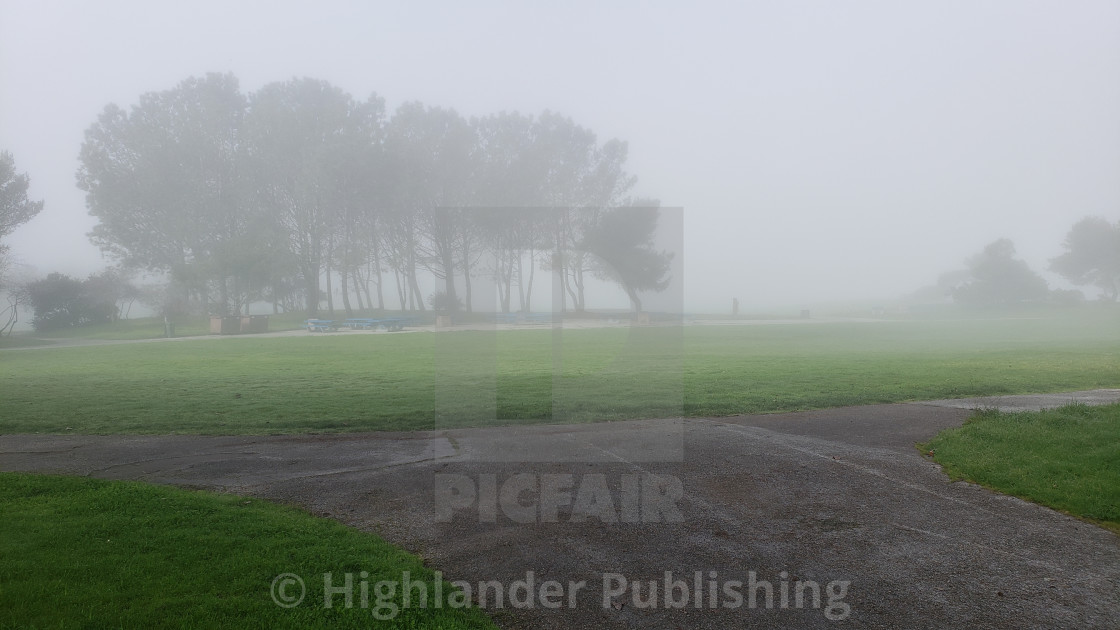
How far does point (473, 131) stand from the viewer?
178ft

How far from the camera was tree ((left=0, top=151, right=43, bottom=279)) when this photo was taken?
34.8 meters

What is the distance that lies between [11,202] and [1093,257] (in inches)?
3784

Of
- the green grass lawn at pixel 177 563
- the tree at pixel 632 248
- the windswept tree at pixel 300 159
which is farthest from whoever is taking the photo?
the windswept tree at pixel 300 159

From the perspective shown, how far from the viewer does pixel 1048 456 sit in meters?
6.72

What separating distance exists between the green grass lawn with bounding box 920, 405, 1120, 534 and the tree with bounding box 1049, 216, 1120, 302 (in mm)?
78086

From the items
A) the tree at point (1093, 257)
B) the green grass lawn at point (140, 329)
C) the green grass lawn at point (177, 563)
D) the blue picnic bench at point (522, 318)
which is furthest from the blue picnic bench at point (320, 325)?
the tree at point (1093, 257)

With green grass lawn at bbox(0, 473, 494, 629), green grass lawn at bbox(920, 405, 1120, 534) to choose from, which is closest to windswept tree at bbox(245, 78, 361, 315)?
green grass lawn at bbox(0, 473, 494, 629)

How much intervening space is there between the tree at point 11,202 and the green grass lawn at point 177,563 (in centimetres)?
3999

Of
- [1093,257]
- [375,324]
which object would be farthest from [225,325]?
[1093,257]

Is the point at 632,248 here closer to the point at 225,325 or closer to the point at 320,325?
the point at 320,325

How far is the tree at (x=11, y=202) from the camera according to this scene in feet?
114

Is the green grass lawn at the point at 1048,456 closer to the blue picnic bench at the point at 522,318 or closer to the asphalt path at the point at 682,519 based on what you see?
the asphalt path at the point at 682,519

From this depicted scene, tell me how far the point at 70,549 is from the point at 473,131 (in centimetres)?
5347

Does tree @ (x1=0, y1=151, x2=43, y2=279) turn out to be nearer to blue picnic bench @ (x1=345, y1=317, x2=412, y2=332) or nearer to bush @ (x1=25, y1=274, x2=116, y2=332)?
bush @ (x1=25, y1=274, x2=116, y2=332)
